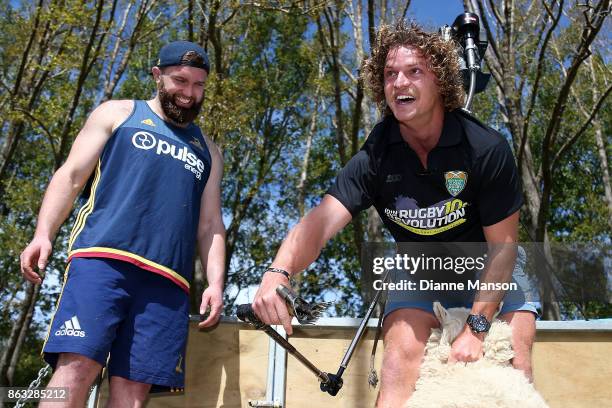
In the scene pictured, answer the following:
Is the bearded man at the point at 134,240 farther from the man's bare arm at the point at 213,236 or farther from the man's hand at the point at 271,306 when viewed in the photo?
the man's hand at the point at 271,306

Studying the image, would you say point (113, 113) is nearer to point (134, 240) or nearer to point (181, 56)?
point (181, 56)

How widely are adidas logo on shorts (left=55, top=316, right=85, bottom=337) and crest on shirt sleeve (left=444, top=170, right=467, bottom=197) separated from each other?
1802 millimetres

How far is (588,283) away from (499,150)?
14.6ft

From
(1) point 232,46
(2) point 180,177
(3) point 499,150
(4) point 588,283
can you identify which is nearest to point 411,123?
(3) point 499,150

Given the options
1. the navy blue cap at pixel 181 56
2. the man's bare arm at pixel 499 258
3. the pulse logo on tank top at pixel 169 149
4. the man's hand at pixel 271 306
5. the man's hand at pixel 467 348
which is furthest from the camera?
the navy blue cap at pixel 181 56

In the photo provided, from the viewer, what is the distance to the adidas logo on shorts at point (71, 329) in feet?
8.84

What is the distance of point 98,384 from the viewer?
11.2 feet

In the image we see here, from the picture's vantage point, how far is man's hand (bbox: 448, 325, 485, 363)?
8.07ft

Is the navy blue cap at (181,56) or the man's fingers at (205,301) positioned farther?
the navy blue cap at (181,56)

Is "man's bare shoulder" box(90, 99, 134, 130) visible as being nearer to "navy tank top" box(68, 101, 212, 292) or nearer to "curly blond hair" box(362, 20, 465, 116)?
"navy tank top" box(68, 101, 212, 292)

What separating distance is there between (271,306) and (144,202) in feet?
4.56

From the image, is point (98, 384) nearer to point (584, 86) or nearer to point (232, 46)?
point (232, 46)

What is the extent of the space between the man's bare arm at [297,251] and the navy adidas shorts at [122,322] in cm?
90

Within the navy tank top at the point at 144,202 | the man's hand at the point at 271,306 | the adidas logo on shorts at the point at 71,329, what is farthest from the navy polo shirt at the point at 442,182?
the adidas logo on shorts at the point at 71,329
